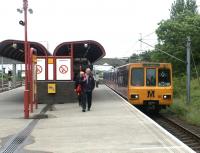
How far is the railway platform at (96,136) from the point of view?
1091 cm

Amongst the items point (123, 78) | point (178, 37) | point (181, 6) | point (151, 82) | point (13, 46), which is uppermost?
point (181, 6)

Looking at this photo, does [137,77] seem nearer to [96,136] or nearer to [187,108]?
[187,108]

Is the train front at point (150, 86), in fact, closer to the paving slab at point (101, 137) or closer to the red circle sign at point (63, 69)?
the red circle sign at point (63, 69)

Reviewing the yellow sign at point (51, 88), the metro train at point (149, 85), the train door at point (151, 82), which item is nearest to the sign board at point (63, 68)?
the yellow sign at point (51, 88)

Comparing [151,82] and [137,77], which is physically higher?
[137,77]

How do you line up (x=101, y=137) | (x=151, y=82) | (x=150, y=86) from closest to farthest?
(x=101, y=137) → (x=150, y=86) → (x=151, y=82)

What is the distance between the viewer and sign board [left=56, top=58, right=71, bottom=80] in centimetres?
2753

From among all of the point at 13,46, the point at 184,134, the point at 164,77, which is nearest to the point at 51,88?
the point at 13,46

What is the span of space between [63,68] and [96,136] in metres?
14.9

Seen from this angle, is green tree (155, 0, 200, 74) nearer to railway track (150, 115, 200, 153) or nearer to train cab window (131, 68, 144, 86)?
train cab window (131, 68, 144, 86)

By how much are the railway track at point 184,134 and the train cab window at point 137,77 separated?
196cm

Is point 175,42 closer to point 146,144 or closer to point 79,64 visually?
point 79,64

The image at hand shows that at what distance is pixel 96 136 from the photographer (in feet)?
42.3

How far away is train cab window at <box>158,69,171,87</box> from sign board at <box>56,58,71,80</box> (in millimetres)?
4508
